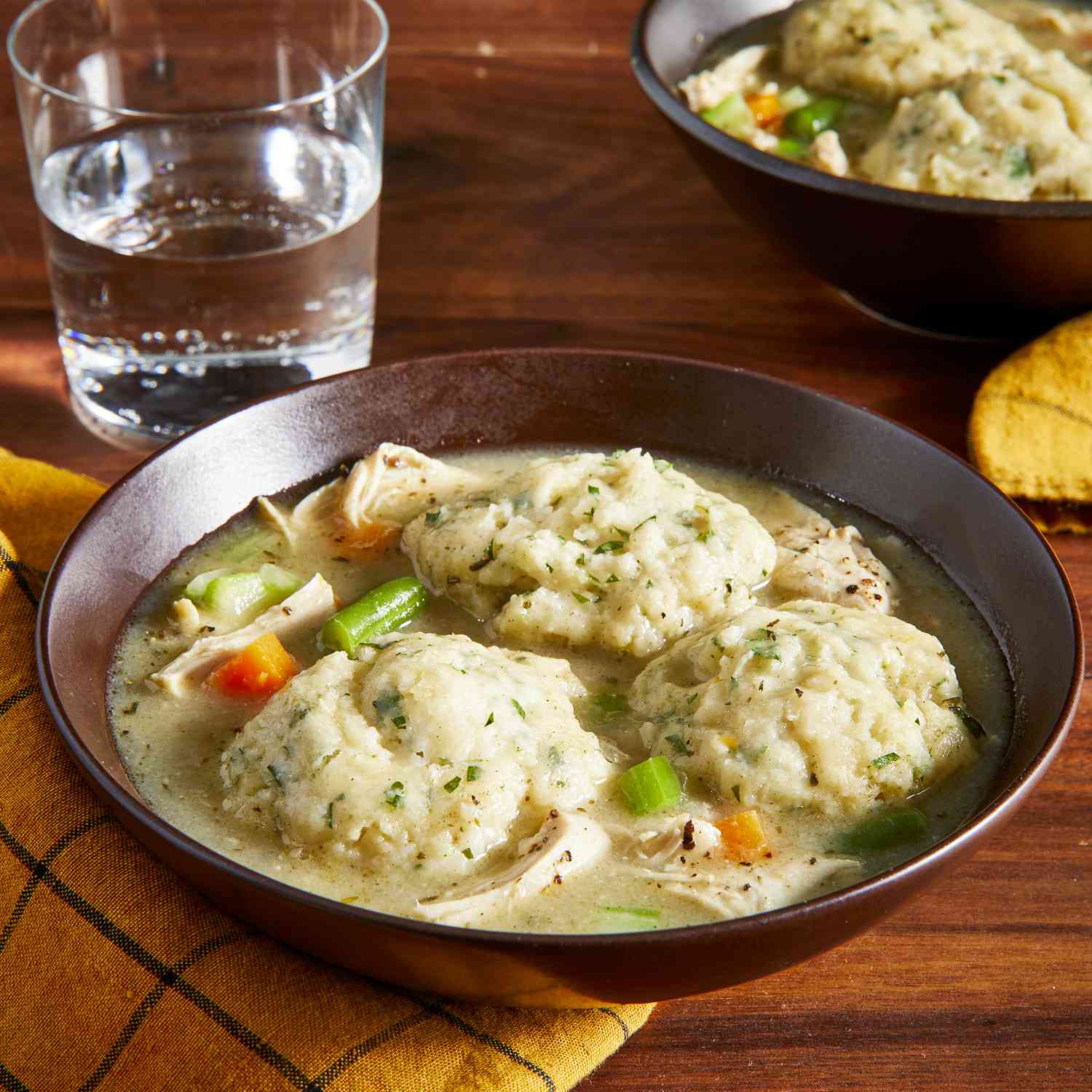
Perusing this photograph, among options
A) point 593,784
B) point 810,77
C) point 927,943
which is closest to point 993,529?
point 927,943

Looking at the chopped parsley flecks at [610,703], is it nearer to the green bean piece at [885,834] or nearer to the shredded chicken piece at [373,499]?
the green bean piece at [885,834]

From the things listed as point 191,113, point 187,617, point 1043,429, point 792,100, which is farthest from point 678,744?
point 792,100

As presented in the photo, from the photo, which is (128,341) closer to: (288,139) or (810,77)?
(288,139)

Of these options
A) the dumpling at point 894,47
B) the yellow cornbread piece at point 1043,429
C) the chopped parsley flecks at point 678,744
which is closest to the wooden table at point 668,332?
the yellow cornbread piece at point 1043,429

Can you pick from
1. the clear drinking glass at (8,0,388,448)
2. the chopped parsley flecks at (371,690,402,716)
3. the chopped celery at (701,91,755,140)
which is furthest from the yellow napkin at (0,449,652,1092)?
the chopped celery at (701,91,755,140)

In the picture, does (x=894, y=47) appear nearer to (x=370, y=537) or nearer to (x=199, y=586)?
(x=370, y=537)
